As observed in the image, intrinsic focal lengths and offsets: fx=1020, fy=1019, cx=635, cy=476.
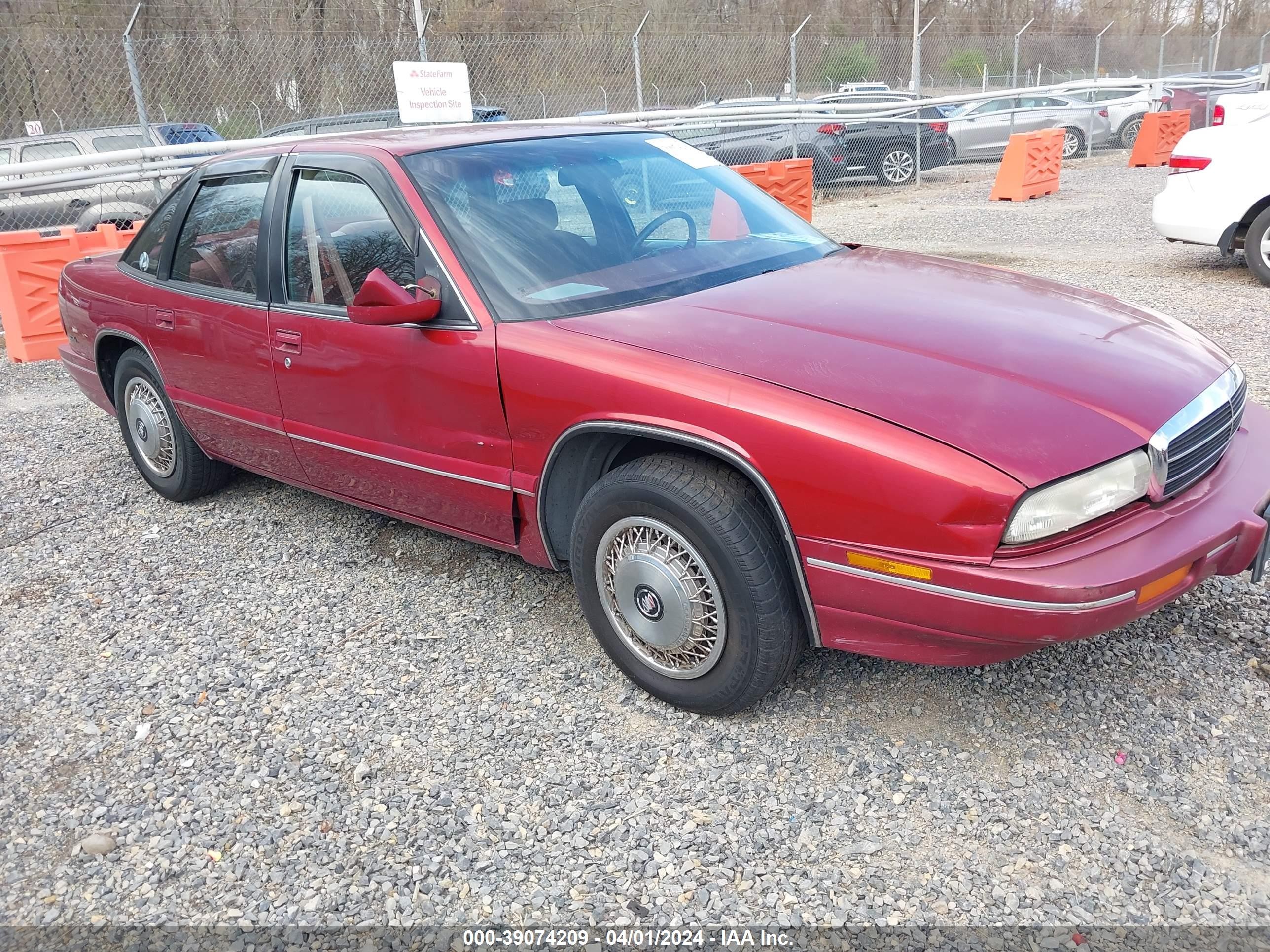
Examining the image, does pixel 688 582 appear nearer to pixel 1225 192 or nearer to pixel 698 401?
pixel 698 401

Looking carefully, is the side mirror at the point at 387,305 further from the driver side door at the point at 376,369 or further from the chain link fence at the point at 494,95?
the chain link fence at the point at 494,95

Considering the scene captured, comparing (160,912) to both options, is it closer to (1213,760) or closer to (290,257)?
(290,257)

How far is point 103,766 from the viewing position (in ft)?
9.86

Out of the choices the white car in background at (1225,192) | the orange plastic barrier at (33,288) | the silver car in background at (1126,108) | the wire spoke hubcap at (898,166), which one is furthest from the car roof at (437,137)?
the silver car in background at (1126,108)

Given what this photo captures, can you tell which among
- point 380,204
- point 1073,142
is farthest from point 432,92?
point 1073,142

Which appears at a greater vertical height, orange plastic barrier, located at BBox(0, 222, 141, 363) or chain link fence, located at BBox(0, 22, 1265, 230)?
chain link fence, located at BBox(0, 22, 1265, 230)

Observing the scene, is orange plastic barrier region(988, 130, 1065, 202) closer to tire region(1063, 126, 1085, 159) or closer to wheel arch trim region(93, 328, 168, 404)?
tire region(1063, 126, 1085, 159)

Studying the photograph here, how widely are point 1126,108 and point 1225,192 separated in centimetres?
1483

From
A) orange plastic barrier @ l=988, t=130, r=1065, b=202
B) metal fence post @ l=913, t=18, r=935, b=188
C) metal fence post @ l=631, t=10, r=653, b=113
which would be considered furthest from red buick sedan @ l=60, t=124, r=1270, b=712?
metal fence post @ l=913, t=18, r=935, b=188

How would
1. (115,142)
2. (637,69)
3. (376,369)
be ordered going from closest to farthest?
(376,369), (115,142), (637,69)

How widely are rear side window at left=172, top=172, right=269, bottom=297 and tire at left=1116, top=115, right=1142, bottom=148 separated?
21.1 metres

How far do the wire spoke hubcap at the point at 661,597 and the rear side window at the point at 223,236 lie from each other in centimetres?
198

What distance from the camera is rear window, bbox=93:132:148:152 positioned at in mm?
12516

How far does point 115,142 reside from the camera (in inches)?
501
